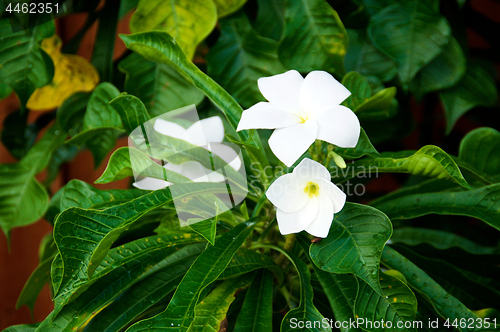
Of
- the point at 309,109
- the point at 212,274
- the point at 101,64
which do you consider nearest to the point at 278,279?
the point at 212,274

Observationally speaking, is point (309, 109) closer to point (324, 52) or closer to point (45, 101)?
point (324, 52)

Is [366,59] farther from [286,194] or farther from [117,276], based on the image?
[117,276]

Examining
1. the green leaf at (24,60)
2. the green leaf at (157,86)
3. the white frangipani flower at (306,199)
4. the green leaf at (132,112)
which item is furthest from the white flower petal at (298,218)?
the green leaf at (24,60)

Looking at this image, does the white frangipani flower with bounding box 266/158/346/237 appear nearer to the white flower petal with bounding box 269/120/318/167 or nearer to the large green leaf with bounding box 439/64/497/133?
the white flower petal with bounding box 269/120/318/167

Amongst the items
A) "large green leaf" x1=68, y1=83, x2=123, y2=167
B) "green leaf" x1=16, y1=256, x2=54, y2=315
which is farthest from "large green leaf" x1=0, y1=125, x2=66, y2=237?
"large green leaf" x1=68, y1=83, x2=123, y2=167

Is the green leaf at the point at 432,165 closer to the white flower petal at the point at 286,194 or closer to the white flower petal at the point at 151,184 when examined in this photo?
the white flower petal at the point at 286,194

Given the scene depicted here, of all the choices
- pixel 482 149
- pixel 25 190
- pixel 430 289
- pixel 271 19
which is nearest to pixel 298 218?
pixel 430 289
